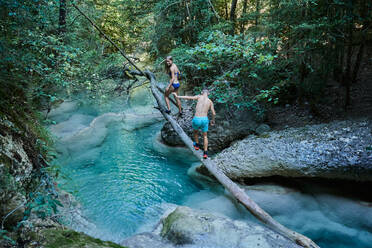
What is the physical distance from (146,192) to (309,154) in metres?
4.06

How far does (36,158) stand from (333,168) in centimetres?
532

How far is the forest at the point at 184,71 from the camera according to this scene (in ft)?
10.2

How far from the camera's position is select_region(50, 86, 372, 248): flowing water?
4062mm

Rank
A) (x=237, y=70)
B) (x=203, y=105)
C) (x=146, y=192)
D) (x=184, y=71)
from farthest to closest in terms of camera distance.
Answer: (x=184, y=71) → (x=237, y=70) → (x=146, y=192) → (x=203, y=105)

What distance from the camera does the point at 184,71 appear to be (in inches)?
320

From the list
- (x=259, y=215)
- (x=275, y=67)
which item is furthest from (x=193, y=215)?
(x=275, y=67)

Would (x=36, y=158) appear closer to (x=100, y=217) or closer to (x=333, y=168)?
(x=100, y=217)

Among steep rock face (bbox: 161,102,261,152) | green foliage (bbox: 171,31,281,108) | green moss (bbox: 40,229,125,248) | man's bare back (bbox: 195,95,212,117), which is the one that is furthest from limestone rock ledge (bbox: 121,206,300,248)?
steep rock face (bbox: 161,102,261,152)

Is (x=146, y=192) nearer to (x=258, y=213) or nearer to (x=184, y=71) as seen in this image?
(x=258, y=213)

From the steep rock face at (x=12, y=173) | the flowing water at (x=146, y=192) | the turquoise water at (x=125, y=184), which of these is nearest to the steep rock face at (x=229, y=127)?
the flowing water at (x=146, y=192)

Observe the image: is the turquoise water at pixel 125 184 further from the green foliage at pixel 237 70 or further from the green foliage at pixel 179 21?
the green foliage at pixel 179 21

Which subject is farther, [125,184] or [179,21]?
[179,21]

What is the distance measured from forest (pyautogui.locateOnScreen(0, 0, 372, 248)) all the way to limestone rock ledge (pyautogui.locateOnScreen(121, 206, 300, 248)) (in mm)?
577

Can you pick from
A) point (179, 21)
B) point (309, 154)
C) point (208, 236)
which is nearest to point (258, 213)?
point (208, 236)
